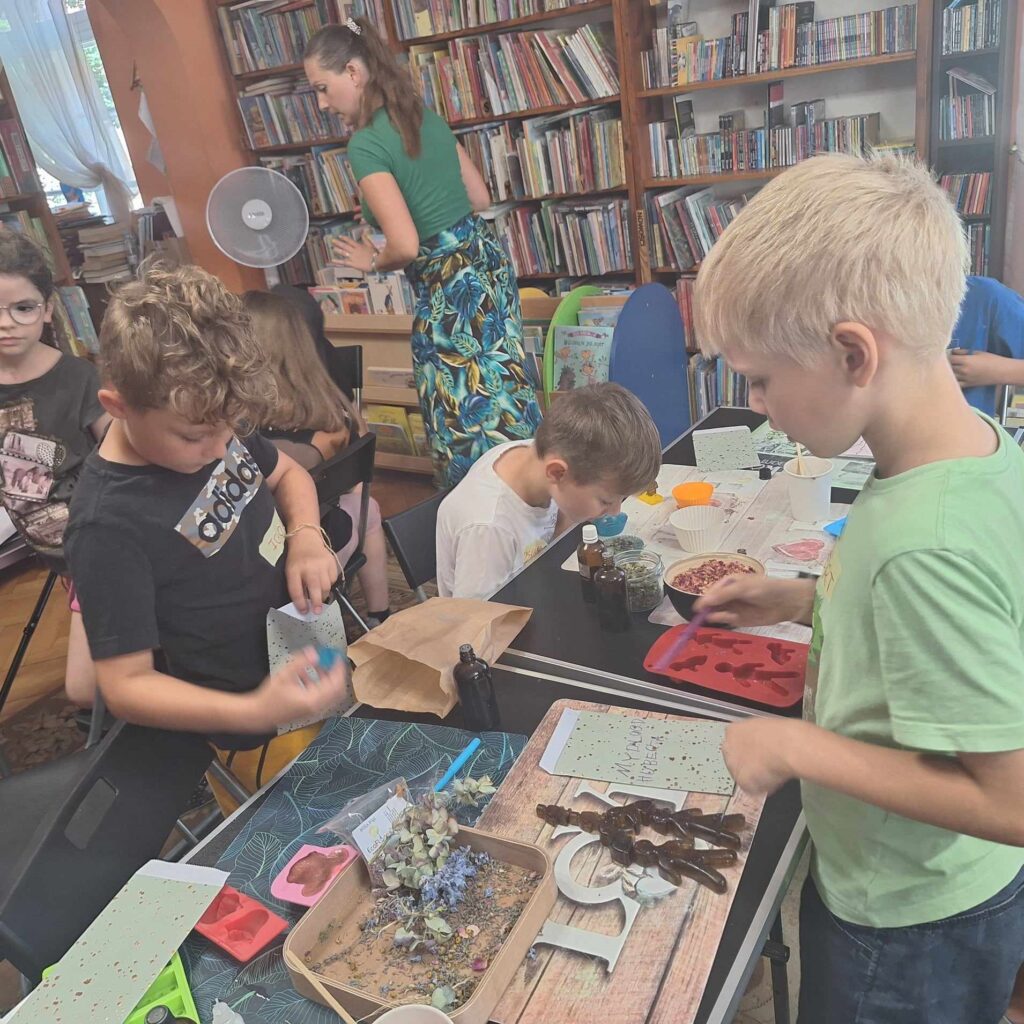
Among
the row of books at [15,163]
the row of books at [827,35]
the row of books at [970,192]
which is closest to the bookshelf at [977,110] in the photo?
the row of books at [970,192]

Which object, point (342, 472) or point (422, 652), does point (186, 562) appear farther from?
point (342, 472)

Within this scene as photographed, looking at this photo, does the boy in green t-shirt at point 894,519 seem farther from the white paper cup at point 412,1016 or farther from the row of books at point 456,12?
the row of books at point 456,12

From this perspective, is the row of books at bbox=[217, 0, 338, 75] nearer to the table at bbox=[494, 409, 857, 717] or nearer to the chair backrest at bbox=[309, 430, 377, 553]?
the chair backrest at bbox=[309, 430, 377, 553]

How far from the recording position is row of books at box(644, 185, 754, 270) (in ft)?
10.6

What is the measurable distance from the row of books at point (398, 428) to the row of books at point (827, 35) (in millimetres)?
2068

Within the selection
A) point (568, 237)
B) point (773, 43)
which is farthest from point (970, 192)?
point (568, 237)

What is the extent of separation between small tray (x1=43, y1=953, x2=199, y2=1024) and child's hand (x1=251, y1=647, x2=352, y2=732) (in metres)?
0.28

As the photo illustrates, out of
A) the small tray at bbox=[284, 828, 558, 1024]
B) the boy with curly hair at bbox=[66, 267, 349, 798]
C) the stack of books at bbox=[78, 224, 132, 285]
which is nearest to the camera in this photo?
the small tray at bbox=[284, 828, 558, 1024]

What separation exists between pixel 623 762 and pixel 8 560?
1816 mm

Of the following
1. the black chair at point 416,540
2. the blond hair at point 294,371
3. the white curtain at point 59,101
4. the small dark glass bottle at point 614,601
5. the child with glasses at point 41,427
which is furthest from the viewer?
the white curtain at point 59,101

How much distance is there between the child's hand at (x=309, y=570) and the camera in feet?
4.75

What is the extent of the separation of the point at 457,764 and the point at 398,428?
3107mm

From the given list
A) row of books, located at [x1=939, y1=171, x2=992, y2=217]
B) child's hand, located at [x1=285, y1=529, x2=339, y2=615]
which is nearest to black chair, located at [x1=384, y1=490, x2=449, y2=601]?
child's hand, located at [x1=285, y1=529, x2=339, y2=615]

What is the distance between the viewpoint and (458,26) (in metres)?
3.45
